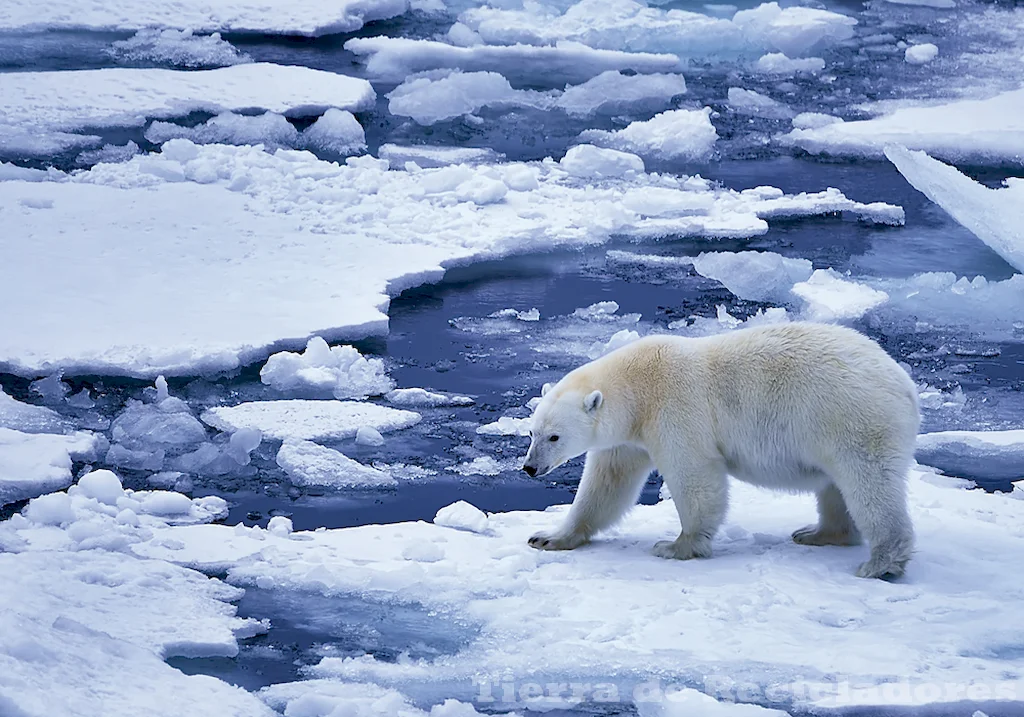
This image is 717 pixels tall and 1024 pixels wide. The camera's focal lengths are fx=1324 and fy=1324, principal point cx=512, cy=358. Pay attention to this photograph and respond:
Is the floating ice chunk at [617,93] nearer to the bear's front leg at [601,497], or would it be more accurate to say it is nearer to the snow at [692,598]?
the snow at [692,598]

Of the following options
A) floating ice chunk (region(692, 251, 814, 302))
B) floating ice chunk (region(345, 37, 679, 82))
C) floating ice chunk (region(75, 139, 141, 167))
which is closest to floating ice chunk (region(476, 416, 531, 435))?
floating ice chunk (region(692, 251, 814, 302))

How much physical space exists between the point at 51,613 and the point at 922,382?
4060 millimetres

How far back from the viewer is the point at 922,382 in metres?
6.02

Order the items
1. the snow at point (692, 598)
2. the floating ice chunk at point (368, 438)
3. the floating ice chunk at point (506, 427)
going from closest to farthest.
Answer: the snow at point (692, 598)
the floating ice chunk at point (368, 438)
the floating ice chunk at point (506, 427)

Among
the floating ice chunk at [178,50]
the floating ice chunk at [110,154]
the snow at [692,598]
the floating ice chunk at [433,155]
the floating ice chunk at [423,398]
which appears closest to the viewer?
the snow at [692,598]

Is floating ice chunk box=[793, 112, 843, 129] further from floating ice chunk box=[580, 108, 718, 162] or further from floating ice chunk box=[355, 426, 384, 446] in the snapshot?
floating ice chunk box=[355, 426, 384, 446]

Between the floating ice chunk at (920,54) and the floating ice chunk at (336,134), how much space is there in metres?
6.28

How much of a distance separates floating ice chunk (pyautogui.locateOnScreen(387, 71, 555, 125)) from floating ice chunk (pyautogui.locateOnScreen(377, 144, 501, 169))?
3.03 feet

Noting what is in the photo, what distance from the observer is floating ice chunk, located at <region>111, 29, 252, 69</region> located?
41.6ft

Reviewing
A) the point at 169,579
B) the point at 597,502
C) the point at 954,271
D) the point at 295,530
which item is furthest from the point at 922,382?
the point at 169,579

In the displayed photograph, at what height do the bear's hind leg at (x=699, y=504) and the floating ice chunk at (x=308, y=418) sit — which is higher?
the bear's hind leg at (x=699, y=504)

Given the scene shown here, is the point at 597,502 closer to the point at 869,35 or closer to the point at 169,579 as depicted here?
the point at 169,579

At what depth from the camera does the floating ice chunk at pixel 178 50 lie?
41.6ft

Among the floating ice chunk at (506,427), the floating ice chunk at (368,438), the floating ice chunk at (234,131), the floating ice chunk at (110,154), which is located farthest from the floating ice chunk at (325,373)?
the floating ice chunk at (234,131)
